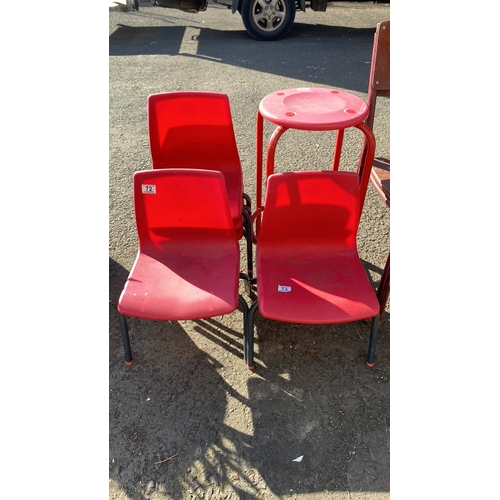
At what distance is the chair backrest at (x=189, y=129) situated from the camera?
2705mm

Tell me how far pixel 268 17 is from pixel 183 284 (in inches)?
265

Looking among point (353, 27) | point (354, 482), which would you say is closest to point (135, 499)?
point (354, 482)

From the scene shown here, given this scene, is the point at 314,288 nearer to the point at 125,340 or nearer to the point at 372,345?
the point at 372,345

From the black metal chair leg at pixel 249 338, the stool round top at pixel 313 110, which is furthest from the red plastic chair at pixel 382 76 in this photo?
the black metal chair leg at pixel 249 338

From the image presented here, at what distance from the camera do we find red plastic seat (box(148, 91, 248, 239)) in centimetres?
270

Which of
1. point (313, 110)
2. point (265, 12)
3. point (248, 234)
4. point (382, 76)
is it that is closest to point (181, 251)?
point (248, 234)

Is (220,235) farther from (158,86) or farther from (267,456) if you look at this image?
(158,86)

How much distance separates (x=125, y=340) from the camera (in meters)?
2.26

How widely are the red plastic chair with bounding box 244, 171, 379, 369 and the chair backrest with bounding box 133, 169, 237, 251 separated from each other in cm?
24

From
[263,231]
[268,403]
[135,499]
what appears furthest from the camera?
[263,231]

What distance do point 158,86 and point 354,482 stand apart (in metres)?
5.22

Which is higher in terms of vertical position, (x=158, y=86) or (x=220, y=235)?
(x=158, y=86)

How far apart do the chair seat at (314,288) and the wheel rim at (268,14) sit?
21.0 feet

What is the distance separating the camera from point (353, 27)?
8.48 m
